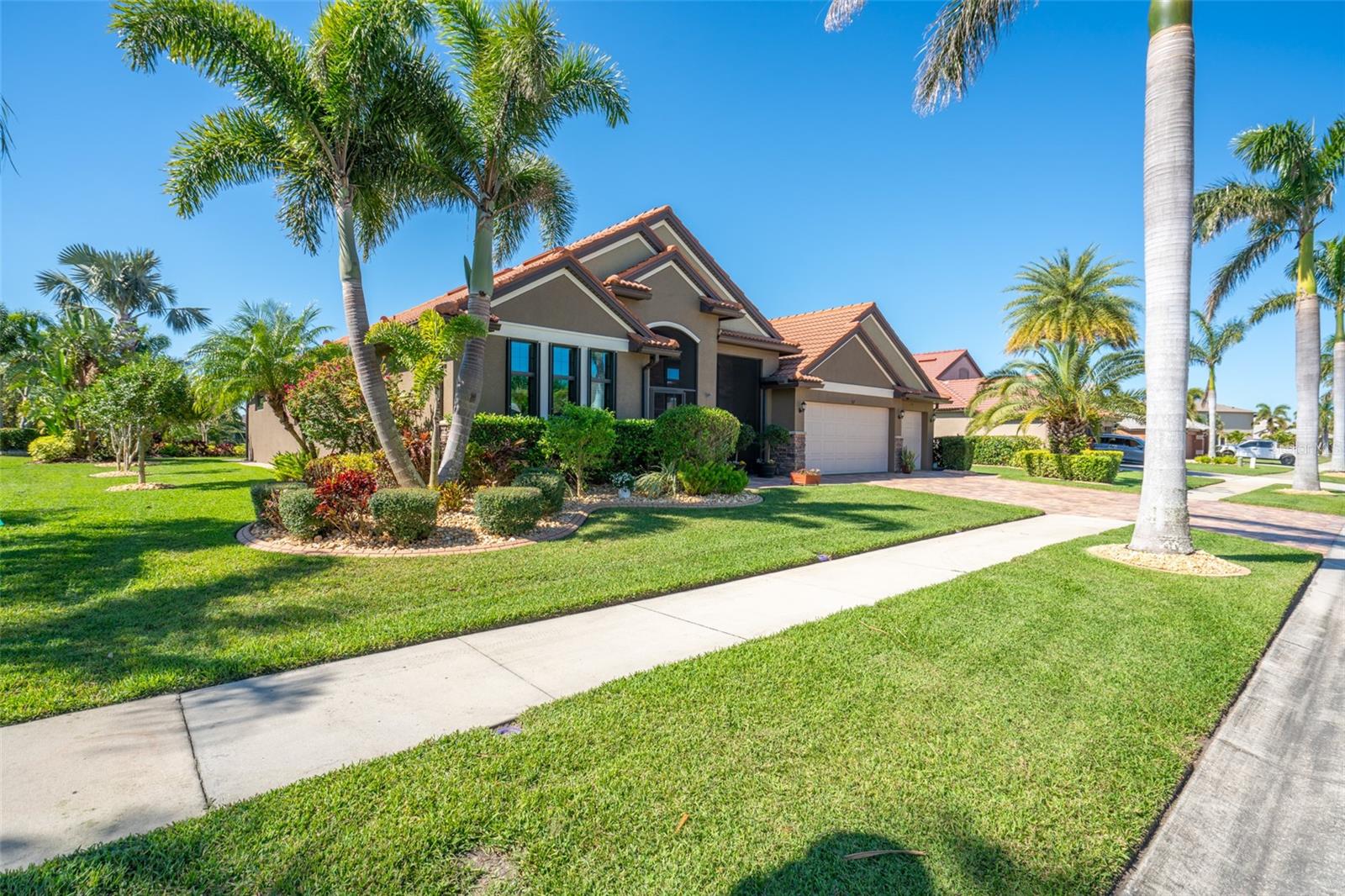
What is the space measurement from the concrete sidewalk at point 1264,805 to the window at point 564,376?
12.6 metres

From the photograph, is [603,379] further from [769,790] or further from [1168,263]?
[769,790]

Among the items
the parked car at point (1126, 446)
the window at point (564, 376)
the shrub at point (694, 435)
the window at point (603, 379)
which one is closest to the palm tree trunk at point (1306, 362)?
the parked car at point (1126, 446)

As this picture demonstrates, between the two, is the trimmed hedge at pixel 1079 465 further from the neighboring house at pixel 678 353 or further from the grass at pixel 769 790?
the grass at pixel 769 790

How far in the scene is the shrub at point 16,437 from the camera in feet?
95.9

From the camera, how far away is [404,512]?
8.01m

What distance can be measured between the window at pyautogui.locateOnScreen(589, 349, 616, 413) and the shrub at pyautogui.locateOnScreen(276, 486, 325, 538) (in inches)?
308

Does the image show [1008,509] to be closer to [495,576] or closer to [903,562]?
[903,562]

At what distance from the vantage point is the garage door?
69.7ft

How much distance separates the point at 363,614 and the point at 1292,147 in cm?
2729

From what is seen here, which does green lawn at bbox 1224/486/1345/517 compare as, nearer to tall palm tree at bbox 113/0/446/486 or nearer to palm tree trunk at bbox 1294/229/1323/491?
palm tree trunk at bbox 1294/229/1323/491

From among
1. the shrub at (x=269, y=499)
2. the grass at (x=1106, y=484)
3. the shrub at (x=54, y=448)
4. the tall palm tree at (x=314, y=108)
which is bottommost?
the grass at (x=1106, y=484)

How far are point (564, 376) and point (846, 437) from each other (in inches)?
480

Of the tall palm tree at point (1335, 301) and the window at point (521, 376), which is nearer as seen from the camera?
the window at point (521, 376)

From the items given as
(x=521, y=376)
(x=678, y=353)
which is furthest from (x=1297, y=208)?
(x=521, y=376)
